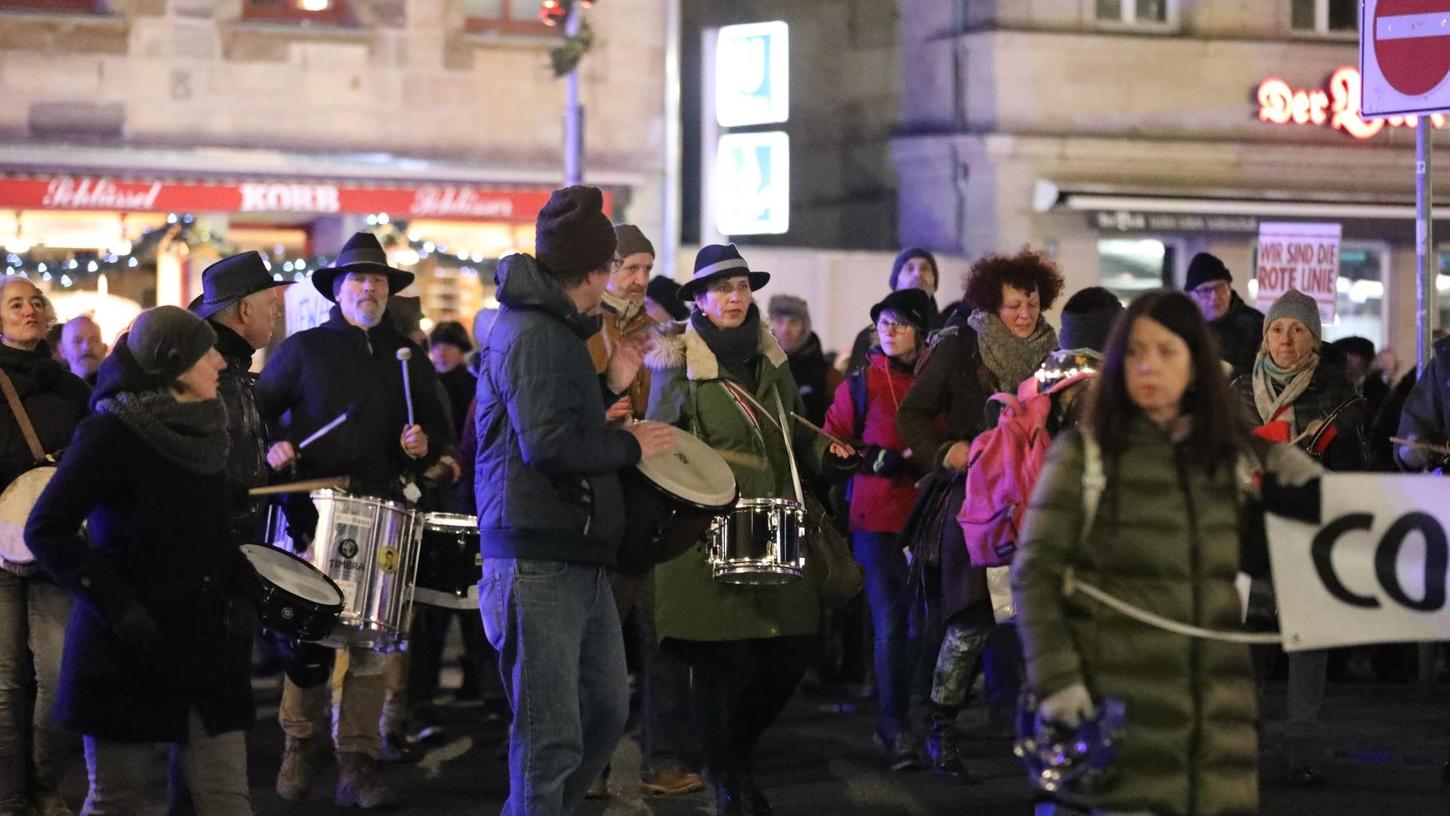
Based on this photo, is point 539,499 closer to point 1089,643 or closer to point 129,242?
point 1089,643

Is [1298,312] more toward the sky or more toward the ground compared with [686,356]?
more toward the sky

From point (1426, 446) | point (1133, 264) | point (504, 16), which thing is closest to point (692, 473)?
point (1426, 446)

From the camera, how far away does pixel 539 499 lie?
6.84 m

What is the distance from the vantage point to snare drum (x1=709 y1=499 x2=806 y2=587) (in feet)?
28.5

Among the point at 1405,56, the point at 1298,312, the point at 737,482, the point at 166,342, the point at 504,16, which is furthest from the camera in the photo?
the point at 504,16

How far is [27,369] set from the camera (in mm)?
9188

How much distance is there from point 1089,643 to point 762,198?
1738 cm

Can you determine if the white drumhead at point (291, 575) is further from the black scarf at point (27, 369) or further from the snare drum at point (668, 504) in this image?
the black scarf at point (27, 369)

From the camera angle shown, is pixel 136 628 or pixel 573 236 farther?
pixel 573 236

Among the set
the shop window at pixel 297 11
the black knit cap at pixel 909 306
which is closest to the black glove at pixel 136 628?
the black knit cap at pixel 909 306

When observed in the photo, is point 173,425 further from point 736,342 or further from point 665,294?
point 665,294

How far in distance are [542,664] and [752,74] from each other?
16454 mm

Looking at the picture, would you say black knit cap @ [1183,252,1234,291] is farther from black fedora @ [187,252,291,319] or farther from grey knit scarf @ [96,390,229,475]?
grey knit scarf @ [96,390,229,475]

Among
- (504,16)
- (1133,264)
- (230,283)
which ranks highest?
(504,16)
